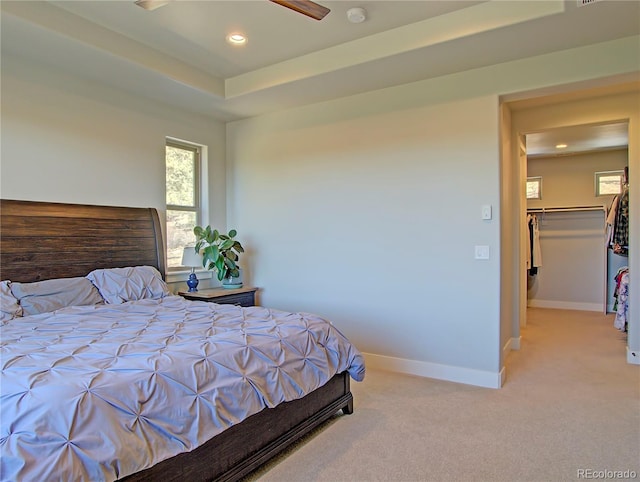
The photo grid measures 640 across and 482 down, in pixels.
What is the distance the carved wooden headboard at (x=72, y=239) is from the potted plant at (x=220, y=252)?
467mm

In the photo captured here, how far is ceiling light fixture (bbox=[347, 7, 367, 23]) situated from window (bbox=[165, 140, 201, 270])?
2.42 metres

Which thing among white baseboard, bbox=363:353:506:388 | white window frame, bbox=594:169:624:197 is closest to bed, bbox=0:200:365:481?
white baseboard, bbox=363:353:506:388

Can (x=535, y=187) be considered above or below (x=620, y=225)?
above

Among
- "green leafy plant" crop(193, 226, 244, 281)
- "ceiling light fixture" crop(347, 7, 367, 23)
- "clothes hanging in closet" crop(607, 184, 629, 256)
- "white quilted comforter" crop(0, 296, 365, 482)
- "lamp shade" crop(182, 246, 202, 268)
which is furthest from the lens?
"clothes hanging in closet" crop(607, 184, 629, 256)

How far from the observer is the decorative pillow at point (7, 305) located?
9.03 ft

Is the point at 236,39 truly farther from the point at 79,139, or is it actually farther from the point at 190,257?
the point at 190,257

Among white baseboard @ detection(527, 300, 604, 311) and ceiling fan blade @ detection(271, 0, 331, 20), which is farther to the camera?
white baseboard @ detection(527, 300, 604, 311)

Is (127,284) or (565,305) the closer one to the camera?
(127,284)

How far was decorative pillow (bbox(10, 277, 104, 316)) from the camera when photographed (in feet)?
9.71

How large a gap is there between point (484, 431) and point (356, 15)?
2913mm

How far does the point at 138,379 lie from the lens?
172 centimetres

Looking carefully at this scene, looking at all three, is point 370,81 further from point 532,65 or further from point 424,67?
point 532,65

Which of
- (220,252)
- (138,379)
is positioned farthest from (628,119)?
(138,379)

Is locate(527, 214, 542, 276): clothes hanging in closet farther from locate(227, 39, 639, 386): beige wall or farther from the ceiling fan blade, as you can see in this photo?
the ceiling fan blade
